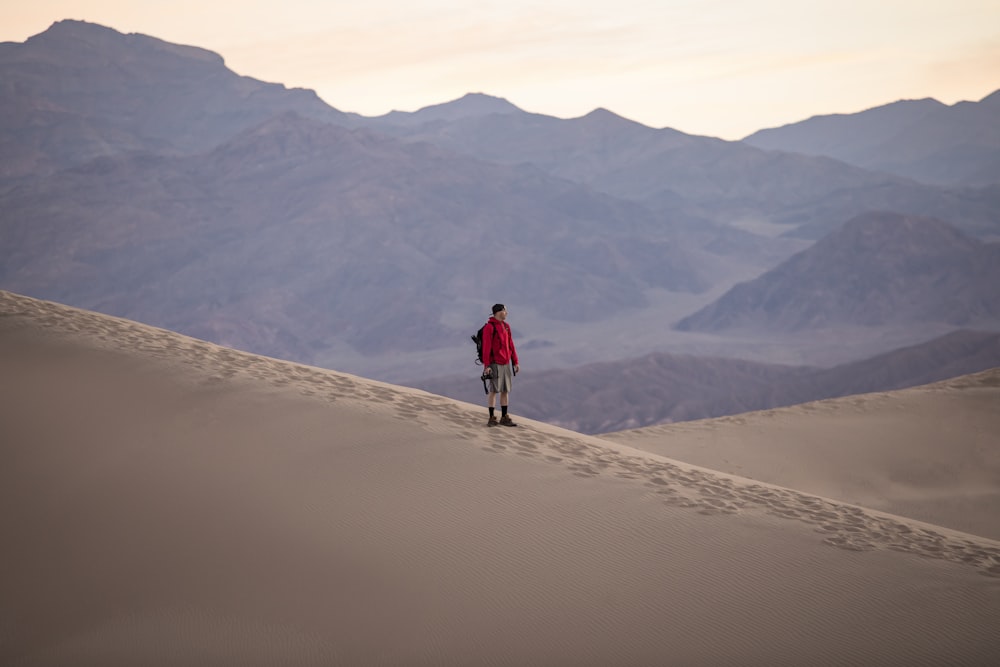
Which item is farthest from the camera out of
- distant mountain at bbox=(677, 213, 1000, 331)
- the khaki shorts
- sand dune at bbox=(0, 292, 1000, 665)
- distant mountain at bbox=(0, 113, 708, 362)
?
distant mountain at bbox=(0, 113, 708, 362)

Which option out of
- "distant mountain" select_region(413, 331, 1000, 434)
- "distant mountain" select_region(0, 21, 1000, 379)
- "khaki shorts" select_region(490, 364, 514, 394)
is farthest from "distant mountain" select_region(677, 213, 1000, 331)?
"khaki shorts" select_region(490, 364, 514, 394)

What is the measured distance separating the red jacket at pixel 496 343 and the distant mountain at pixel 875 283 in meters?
125

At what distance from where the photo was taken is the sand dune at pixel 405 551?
7.15m

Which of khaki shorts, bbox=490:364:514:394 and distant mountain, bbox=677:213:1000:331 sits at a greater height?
distant mountain, bbox=677:213:1000:331

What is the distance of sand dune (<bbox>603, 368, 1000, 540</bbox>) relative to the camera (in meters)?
17.9

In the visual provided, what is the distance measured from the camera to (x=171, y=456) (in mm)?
9992

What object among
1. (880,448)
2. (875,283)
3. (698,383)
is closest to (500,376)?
(880,448)

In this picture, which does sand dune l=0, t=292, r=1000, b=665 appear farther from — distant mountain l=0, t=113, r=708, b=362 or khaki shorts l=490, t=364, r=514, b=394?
distant mountain l=0, t=113, r=708, b=362

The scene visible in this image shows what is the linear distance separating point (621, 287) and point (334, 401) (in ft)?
467

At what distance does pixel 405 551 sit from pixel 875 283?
133572 mm

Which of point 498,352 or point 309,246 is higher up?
point 309,246

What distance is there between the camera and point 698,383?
92.1m

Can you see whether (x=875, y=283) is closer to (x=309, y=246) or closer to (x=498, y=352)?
(x=309, y=246)

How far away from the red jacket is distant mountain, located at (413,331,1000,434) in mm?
70684
